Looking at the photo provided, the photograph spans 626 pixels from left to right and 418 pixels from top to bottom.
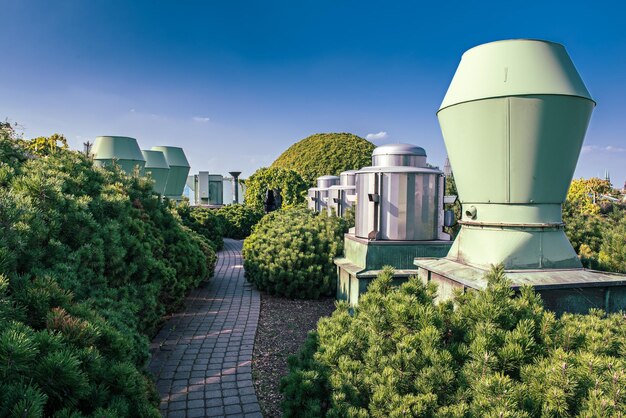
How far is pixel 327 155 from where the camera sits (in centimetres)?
2648

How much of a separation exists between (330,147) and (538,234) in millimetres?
24171

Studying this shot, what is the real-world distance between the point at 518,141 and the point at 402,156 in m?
2.96

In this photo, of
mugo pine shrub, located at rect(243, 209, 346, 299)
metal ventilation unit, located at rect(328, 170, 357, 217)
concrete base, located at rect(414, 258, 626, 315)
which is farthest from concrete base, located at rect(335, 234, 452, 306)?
metal ventilation unit, located at rect(328, 170, 357, 217)

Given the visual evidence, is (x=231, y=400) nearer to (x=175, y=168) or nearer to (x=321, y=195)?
(x=321, y=195)

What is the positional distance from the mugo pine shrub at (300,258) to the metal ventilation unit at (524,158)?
3.89 metres

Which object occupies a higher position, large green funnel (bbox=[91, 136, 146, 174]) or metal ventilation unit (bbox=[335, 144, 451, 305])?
large green funnel (bbox=[91, 136, 146, 174])

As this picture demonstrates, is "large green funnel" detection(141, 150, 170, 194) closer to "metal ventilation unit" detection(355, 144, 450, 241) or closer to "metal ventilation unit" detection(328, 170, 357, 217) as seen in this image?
"metal ventilation unit" detection(328, 170, 357, 217)

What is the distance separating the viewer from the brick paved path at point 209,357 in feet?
12.3

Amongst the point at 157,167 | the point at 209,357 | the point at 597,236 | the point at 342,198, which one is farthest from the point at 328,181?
the point at 209,357

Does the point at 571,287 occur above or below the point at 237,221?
above

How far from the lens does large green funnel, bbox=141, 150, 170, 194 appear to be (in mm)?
15232

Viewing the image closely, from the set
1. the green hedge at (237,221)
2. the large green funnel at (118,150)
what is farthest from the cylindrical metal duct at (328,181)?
the large green funnel at (118,150)

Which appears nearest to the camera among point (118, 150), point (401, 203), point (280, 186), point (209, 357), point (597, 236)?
point (209, 357)

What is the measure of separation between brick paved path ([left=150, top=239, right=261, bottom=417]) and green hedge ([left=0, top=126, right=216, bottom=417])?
0.53 m
